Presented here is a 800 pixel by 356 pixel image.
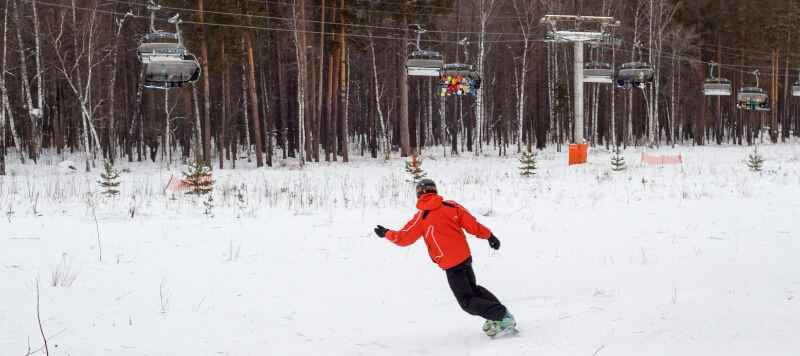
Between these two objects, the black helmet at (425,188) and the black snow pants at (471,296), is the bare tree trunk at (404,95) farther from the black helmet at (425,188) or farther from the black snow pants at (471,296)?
the black snow pants at (471,296)

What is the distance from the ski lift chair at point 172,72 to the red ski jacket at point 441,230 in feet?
49.5

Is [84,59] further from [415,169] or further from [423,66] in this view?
[415,169]

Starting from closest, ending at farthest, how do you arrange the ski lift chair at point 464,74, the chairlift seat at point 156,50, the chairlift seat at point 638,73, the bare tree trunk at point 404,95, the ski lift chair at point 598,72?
the chairlift seat at point 156,50
the ski lift chair at point 464,74
the chairlift seat at point 638,73
the ski lift chair at point 598,72
the bare tree trunk at point 404,95

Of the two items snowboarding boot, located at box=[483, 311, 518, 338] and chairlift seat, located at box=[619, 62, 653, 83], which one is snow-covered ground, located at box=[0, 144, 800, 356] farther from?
chairlift seat, located at box=[619, 62, 653, 83]

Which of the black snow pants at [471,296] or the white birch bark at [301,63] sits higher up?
the white birch bark at [301,63]

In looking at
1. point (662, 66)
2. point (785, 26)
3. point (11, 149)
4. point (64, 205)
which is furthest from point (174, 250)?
point (785, 26)

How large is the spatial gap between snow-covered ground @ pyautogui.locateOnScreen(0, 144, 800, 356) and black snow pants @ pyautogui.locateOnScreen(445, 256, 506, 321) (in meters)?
0.28

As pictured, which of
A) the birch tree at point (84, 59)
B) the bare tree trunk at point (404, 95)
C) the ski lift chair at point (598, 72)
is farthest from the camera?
the bare tree trunk at point (404, 95)

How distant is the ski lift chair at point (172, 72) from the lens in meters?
19.6

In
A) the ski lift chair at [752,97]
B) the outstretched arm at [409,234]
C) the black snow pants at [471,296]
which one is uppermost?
the ski lift chair at [752,97]

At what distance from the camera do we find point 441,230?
6.03 m

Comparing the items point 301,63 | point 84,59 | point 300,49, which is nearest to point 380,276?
point 301,63

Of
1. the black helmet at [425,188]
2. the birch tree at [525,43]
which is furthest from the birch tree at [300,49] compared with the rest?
the black helmet at [425,188]

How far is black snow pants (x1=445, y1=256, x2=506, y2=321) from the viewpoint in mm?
6004
